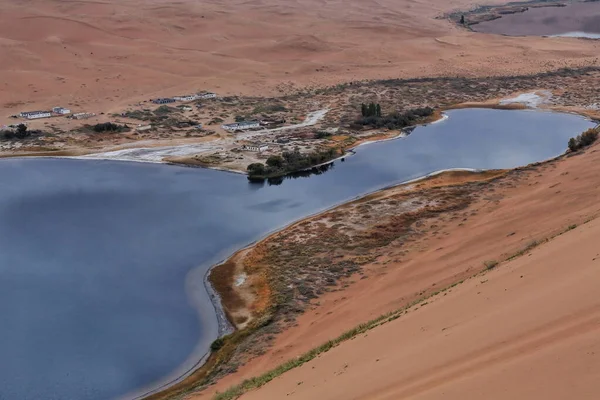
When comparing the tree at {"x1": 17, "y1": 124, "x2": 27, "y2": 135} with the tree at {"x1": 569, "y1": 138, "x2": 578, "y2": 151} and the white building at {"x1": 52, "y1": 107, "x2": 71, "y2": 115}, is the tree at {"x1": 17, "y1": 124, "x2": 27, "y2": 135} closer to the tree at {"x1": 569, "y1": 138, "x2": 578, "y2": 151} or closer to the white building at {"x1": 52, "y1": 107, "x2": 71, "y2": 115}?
the white building at {"x1": 52, "y1": 107, "x2": 71, "y2": 115}

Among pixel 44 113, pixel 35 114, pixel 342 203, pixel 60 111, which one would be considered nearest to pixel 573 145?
pixel 342 203

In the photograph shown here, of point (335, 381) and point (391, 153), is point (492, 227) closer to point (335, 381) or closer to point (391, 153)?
point (335, 381)

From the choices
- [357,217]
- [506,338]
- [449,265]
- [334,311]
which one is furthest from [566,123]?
[506,338]

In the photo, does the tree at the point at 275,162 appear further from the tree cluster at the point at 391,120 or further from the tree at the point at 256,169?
the tree cluster at the point at 391,120

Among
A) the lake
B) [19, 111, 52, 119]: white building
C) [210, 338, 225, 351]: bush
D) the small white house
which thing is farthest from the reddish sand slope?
the lake

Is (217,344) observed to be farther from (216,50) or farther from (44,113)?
(216,50)

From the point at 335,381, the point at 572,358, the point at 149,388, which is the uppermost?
the point at 572,358

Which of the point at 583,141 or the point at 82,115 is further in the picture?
the point at 82,115
